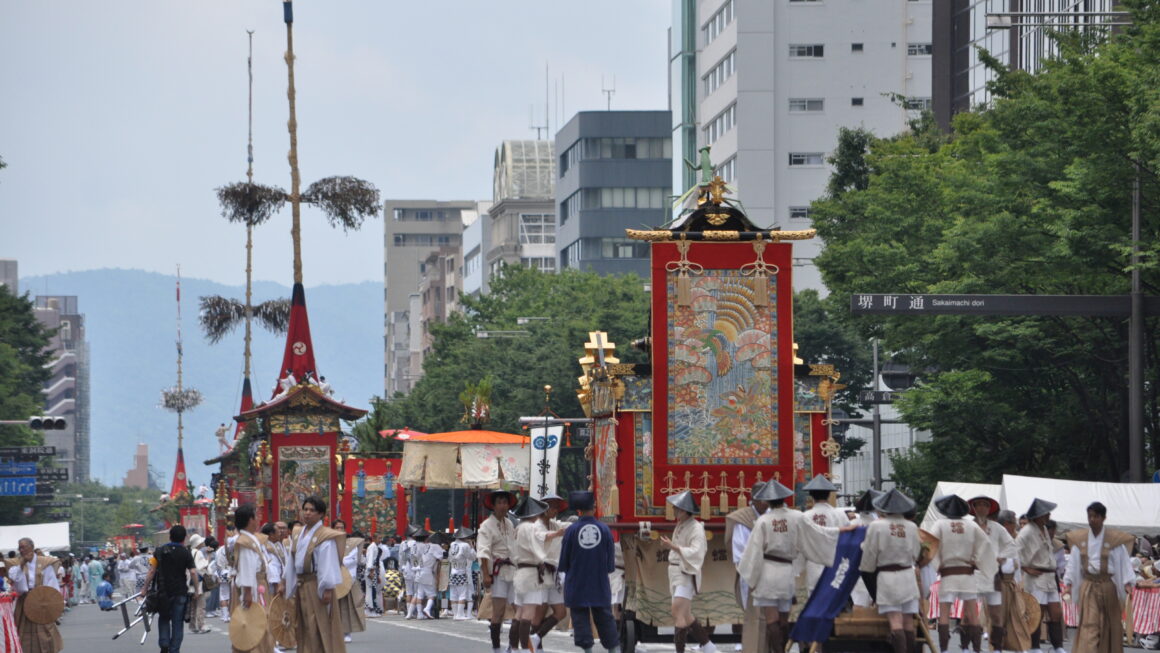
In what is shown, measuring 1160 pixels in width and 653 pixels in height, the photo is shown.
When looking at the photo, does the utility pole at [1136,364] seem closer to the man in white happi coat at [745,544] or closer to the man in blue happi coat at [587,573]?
the man in white happi coat at [745,544]

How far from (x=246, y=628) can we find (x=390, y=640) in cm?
821

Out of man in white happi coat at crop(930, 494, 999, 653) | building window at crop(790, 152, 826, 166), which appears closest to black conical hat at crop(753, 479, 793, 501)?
man in white happi coat at crop(930, 494, 999, 653)

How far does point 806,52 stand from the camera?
9238 cm

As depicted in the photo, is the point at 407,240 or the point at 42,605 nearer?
the point at 42,605

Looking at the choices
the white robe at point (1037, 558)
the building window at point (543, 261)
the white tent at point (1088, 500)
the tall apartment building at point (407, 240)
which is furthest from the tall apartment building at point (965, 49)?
the tall apartment building at point (407, 240)

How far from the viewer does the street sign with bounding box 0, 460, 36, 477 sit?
51.1 meters

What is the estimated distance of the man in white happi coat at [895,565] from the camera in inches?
715

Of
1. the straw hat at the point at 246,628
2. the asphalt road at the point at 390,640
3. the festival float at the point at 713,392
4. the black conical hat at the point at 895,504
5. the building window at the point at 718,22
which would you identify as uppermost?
the building window at the point at 718,22

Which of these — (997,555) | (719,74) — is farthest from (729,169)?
(997,555)

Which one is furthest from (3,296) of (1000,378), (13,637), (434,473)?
(13,637)

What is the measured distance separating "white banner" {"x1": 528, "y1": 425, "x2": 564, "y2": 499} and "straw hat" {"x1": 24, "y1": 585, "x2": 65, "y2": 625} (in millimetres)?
16436

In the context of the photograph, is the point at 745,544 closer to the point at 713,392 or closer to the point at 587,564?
the point at 587,564

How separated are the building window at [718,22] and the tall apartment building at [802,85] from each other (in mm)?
114

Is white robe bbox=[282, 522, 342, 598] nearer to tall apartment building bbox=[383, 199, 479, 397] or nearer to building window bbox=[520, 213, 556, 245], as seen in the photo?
building window bbox=[520, 213, 556, 245]
